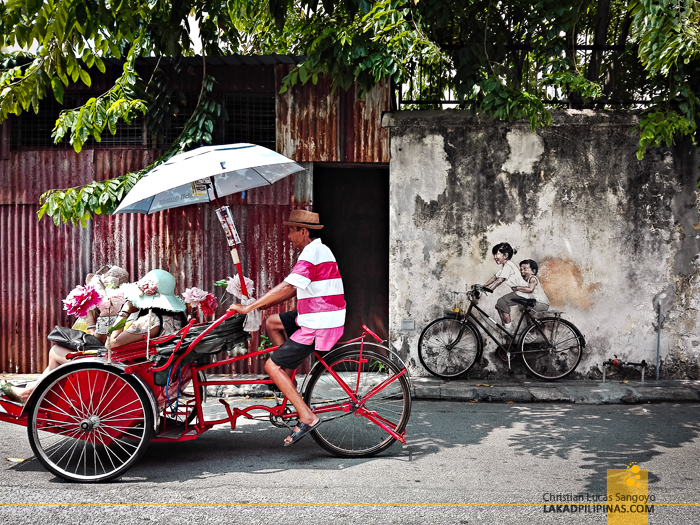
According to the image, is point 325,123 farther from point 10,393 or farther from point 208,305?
point 10,393

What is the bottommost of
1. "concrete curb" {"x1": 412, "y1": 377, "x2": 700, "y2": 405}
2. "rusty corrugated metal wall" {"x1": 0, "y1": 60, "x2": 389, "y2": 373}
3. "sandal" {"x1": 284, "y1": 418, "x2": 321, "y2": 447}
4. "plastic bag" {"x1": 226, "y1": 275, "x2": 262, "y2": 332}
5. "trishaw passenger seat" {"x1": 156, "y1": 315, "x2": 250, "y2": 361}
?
"concrete curb" {"x1": 412, "y1": 377, "x2": 700, "y2": 405}

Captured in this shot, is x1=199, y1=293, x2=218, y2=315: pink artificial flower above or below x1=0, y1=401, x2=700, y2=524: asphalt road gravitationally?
above

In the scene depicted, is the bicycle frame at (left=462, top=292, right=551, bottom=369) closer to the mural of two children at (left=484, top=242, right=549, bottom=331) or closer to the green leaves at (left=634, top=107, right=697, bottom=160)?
the mural of two children at (left=484, top=242, right=549, bottom=331)

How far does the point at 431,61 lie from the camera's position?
810cm

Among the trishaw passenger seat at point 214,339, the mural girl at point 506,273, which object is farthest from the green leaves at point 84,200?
the mural girl at point 506,273

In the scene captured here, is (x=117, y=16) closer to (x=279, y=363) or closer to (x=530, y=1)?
(x=279, y=363)

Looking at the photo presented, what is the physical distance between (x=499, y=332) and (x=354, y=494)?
4820 millimetres

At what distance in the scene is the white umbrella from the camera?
4.82 metres

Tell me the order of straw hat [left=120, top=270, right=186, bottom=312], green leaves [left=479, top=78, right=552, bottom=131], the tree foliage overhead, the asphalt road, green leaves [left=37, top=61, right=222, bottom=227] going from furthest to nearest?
green leaves [left=37, top=61, right=222, bottom=227], green leaves [left=479, top=78, right=552, bottom=131], the tree foliage overhead, straw hat [left=120, top=270, right=186, bottom=312], the asphalt road

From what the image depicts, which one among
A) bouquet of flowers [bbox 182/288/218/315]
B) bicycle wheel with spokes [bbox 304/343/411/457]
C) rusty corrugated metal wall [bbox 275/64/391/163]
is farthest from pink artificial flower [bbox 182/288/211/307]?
rusty corrugated metal wall [bbox 275/64/391/163]

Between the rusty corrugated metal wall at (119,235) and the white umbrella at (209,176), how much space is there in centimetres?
266

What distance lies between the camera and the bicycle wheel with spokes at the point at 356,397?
521 centimetres

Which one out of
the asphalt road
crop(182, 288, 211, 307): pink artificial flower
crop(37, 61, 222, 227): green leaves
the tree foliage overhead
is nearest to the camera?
the asphalt road

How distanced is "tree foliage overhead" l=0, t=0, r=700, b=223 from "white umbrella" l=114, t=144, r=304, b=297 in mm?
1678
